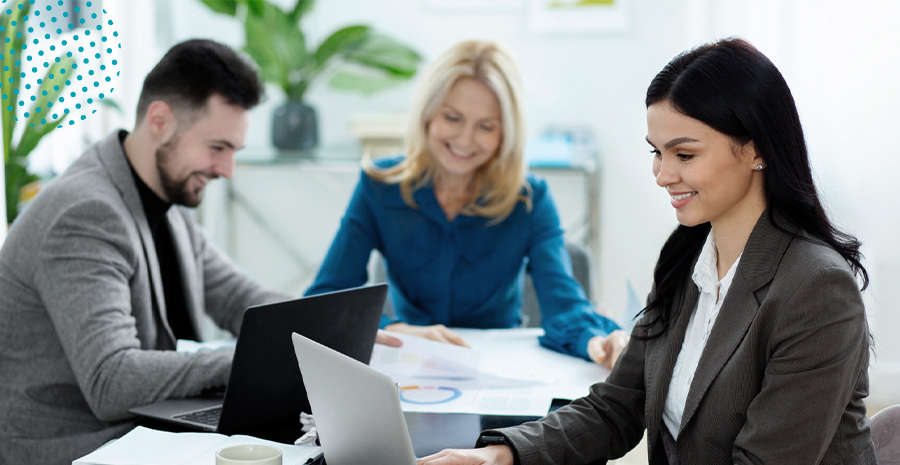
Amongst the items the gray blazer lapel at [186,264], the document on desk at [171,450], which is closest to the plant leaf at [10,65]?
the gray blazer lapel at [186,264]

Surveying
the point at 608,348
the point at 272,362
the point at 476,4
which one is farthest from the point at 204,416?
the point at 476,4

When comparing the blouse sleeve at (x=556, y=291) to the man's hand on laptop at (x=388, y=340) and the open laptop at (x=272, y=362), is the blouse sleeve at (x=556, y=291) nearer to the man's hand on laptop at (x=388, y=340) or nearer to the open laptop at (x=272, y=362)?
the man's hand on laptop at (x=388, y=340)

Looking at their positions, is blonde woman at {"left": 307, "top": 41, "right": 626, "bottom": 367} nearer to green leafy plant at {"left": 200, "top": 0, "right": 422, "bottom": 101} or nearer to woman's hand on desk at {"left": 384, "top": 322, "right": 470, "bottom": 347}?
woman's hand on desk at {"left": 384, "top": 322, "right": 470, "bottom": 347}

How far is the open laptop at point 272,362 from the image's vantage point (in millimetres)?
1147

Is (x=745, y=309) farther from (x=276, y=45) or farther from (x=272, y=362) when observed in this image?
(x=276, y=45)

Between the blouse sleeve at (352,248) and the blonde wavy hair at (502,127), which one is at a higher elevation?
the blonde wavy hair at (502,127)

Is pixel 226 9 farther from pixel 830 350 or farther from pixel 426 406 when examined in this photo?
pixel 830 350

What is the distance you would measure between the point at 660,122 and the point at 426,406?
2.08ft

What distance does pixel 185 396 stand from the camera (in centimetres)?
136

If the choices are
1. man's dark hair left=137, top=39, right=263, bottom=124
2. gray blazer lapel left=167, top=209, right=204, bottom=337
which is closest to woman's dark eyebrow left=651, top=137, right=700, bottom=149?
man's dark hair left=137, top=39, right=263, bottom=124

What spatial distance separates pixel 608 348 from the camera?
166cm

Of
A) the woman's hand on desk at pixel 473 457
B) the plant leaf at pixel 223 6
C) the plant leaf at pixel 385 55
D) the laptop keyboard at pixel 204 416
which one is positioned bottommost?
the laptop keyboard at pixel 204 416

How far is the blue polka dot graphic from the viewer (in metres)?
2.39

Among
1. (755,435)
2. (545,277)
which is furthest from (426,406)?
(545,277)
